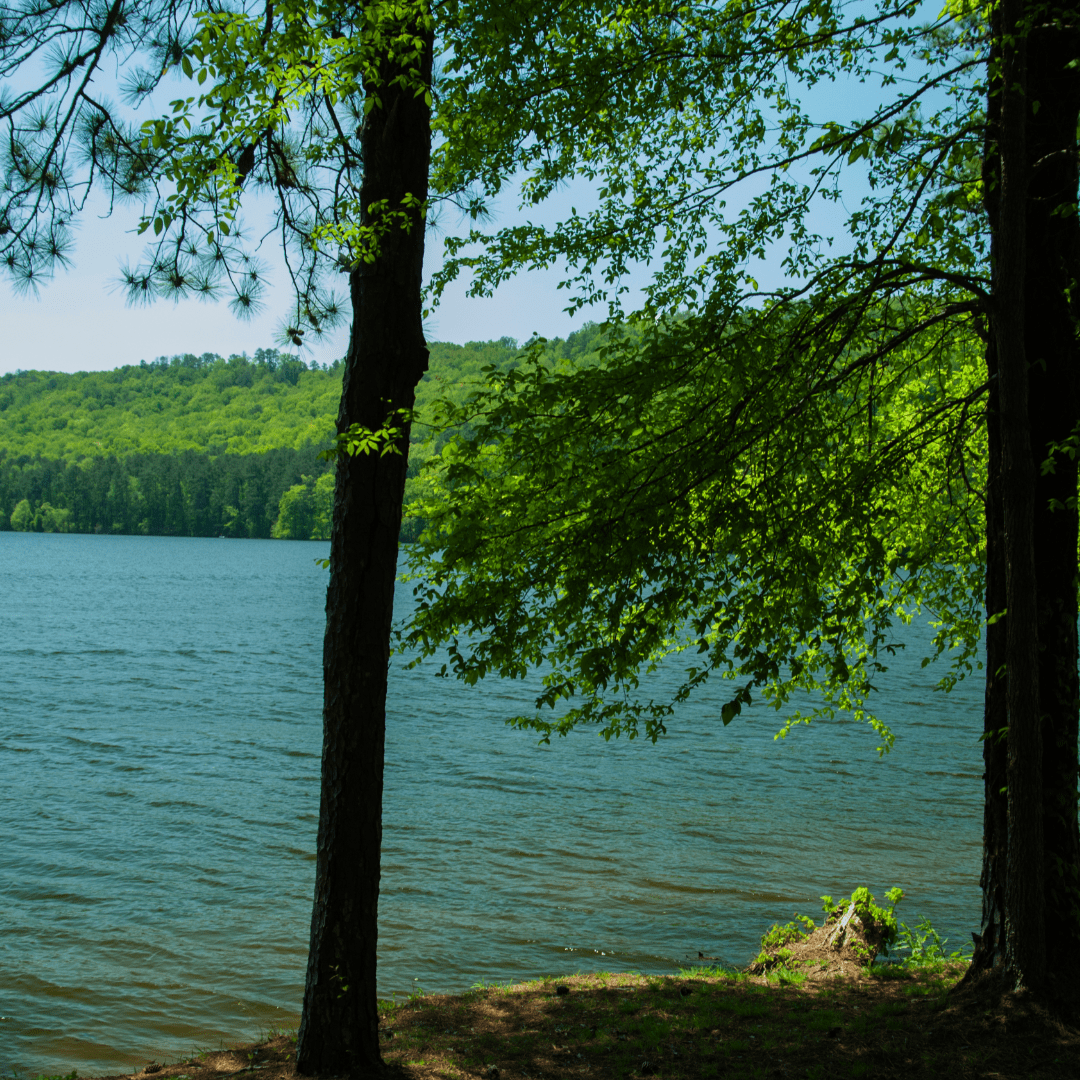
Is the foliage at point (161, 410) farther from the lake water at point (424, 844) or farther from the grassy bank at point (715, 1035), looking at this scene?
the grassy bank at point (715, 1035)

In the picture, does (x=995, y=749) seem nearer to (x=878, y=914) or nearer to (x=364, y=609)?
(x=878, y=914)

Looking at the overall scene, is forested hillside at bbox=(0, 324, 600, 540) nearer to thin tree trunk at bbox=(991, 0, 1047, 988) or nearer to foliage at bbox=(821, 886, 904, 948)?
foliage at bbox=(821, 886, 904, 948)

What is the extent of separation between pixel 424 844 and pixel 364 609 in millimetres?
9129

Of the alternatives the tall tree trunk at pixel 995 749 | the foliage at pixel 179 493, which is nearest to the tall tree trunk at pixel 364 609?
the tall tree trunk at pixel 995 749

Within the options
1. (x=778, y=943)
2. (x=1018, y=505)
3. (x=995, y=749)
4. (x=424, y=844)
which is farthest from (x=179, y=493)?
(x=1018, y=505)

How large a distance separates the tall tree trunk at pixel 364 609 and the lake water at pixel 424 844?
3.56m

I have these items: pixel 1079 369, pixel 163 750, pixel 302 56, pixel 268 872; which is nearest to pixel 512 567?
pixel 302 56

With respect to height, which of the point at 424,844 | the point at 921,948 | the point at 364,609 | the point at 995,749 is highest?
the point at 364,609

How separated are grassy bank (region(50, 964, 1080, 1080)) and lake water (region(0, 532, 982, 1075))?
2109mm

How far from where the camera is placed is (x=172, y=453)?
14038 centimetres

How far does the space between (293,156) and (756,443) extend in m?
4.18

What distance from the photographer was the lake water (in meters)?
9.34

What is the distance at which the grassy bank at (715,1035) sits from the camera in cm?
529

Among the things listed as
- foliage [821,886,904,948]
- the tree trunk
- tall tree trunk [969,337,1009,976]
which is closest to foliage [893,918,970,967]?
foliage [821,886,904,948]
